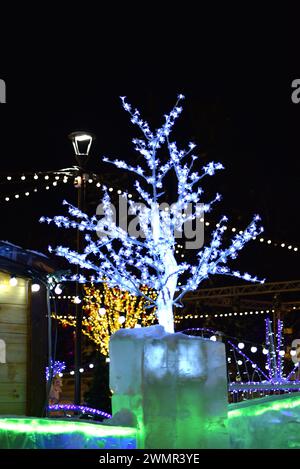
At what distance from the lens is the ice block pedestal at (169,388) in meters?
6.04

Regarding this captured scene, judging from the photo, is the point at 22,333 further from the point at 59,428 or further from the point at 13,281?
the point at 59,428

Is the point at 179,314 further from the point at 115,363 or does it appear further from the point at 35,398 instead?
the point at 115,363

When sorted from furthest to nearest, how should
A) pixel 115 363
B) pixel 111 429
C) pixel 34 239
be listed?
pixel 34 239, pixel 115 363, pixel 111 429

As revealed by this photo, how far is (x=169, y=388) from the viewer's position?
6.13 m

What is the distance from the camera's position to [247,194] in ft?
95.7

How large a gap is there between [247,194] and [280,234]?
98.3 inches

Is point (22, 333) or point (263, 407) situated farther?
point (22, 333)

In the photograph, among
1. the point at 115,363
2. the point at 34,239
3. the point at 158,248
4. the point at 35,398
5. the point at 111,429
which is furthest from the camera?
the point at 34,239

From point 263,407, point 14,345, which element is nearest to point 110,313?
point 14,345

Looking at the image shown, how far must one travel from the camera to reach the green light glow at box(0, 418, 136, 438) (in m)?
5.61

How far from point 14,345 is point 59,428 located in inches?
116

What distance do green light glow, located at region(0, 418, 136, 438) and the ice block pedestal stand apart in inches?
9.0

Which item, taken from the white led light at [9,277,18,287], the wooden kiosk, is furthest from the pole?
the white led light at [9,277,18,287]
